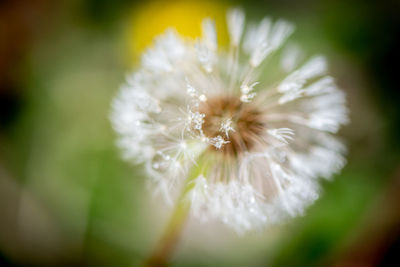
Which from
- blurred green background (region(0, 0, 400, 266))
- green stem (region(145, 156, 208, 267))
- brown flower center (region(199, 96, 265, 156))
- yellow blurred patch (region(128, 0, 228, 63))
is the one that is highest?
yellow blurred patch (region(128, 0, 228, 63))

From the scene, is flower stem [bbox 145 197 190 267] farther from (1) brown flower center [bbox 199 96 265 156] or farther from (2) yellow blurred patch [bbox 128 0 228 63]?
(2) yellow blurred patch [bbox 128 0 228 63]

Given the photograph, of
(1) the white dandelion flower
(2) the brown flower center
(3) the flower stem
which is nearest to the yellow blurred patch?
(1) the white dandelion flower

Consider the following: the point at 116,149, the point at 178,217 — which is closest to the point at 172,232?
the point at 178,217

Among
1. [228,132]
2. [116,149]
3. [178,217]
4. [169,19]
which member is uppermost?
[169,19]

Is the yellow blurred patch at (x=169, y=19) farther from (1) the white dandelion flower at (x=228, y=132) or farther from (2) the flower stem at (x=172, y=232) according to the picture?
(2) the flower stem at (x=172, y=232)

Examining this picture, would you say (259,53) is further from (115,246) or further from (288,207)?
(115,246)

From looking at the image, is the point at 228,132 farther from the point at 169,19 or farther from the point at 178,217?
the point at 169,19
